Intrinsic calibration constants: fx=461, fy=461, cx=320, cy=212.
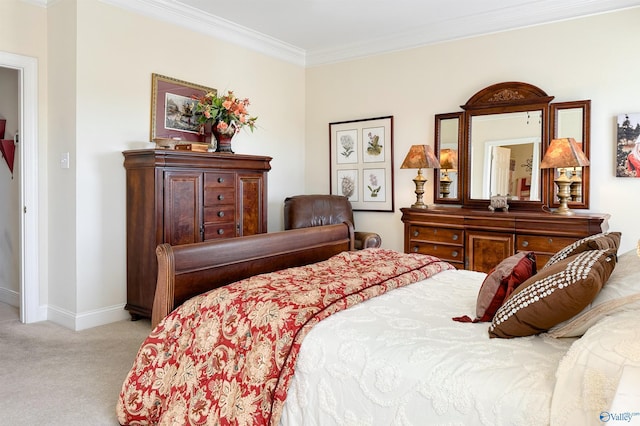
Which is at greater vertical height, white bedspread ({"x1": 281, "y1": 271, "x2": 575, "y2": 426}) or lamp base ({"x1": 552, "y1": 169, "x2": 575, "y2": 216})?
lamp base ({"x1": 552, "y1": 169, "x2": 575, "y2": 216})

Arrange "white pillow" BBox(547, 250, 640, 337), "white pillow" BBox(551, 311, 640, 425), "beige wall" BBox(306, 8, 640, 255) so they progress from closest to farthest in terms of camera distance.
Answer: "white pillow" BBox(551, 311, 640, 425)
"white pillow" BBox(547, 250, 640, 337)
"beige wall" BBox(306, 8, 640, 255)

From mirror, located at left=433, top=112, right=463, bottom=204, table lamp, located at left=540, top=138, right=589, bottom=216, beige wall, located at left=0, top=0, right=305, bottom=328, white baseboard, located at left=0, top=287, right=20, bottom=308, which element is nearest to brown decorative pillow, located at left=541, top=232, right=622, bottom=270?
table lamp, located at left=540, top=138, right=589, bottom=216

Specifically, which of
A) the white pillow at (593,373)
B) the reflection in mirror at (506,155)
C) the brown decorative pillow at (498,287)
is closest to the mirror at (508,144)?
the reflection in mirror at (506,155)

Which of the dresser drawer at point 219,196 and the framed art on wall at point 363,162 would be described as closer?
the dresser drawer at point 219,196

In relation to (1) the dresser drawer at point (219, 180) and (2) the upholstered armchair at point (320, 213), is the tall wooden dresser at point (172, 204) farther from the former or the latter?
(2) the upholstered armchair at point (320, 213)

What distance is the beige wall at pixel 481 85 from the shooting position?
388 centimetres

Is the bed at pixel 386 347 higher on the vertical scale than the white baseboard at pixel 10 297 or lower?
higher

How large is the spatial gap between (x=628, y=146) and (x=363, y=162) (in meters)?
2.59

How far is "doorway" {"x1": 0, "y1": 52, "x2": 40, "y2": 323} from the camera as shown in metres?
3.79

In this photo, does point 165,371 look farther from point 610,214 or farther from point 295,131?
point 295,131

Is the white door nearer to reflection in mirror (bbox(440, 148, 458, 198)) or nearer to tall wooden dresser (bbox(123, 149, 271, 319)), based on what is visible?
reflection in mirror (bbox(440, 148, 458, 198))

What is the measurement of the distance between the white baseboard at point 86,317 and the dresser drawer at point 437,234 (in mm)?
2750

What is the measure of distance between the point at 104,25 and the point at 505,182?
379 cm

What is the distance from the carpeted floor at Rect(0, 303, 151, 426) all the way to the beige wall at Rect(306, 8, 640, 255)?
9.95 feet
